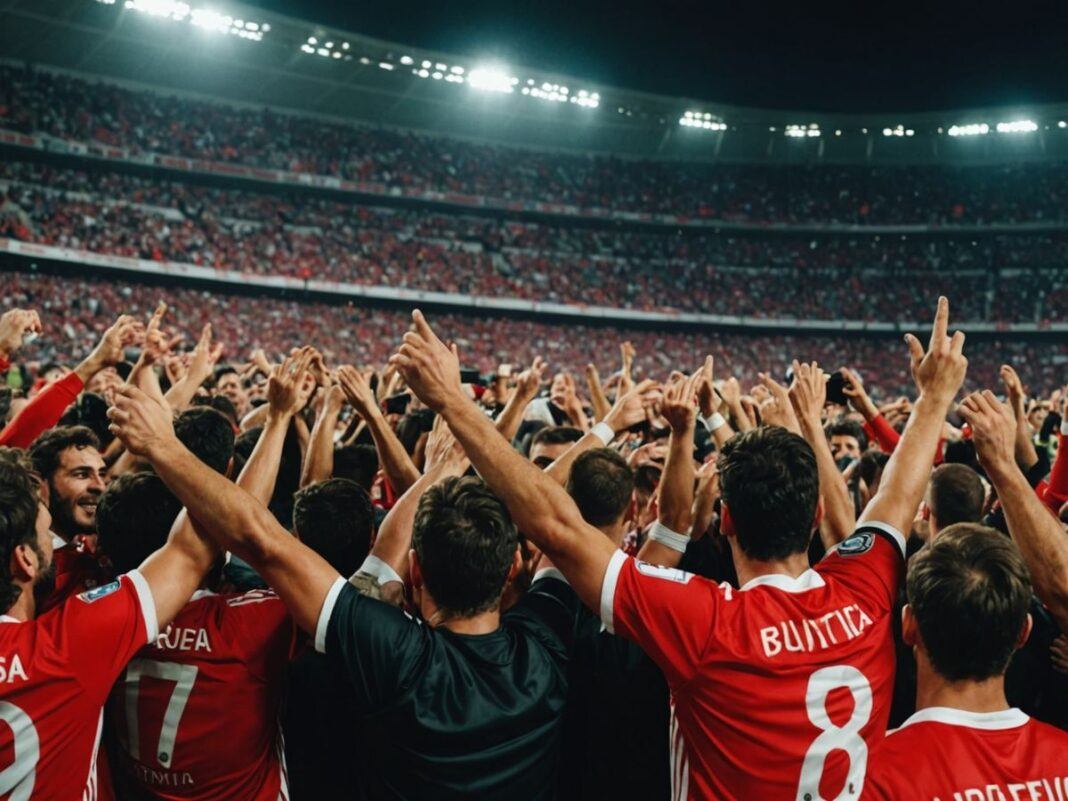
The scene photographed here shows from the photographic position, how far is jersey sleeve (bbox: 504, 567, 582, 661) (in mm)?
2373

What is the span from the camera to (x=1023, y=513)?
2.32 metres

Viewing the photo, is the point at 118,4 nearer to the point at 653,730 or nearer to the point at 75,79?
the point at 75,79

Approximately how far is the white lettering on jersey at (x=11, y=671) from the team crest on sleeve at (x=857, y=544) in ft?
7.04

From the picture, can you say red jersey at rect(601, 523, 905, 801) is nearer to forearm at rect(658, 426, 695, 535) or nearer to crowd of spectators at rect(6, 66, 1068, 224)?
forearm at rect(658, 426, 695, 535)

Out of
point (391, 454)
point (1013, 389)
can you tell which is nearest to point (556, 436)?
point (391, 454)

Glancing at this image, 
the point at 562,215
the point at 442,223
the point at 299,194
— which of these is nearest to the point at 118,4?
the point at 299,194

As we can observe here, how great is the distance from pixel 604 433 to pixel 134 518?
1.88 meters

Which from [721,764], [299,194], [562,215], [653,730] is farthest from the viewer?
[562,215]

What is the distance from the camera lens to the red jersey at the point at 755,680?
2115 mm

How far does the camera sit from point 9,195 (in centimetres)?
2498

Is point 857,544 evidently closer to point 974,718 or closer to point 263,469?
point 974,718

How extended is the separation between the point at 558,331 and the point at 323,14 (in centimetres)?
1365

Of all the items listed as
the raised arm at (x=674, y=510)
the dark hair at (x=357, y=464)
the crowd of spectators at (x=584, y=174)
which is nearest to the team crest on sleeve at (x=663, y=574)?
the raised arm at (x=674, y=510)

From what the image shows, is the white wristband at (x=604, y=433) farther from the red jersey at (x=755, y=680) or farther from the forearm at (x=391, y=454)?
the red jersey at (x=755, y=680)
